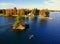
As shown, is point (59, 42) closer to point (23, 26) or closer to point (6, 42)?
point (6, 42)

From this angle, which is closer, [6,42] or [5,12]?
[6,42]

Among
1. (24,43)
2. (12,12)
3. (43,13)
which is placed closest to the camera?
(24,43)

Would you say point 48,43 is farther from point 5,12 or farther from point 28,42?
point 5,12

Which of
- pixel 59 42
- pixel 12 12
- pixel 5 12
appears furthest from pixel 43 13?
pixel 59 42

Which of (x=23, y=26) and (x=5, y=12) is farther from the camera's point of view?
(x=5, y=12)

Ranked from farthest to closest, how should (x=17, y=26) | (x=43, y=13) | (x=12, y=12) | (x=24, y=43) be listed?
(x=12, y=12) → (x=43, y=13) → (x=17, y=26) → (x=24, y=43)

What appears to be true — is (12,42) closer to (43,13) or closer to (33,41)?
(33,41)

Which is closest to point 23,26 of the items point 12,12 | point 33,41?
point 33,41

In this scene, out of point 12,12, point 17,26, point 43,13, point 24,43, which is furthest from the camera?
point 12,12

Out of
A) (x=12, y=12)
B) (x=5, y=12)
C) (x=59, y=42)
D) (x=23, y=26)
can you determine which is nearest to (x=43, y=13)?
(x=12, y=12)
